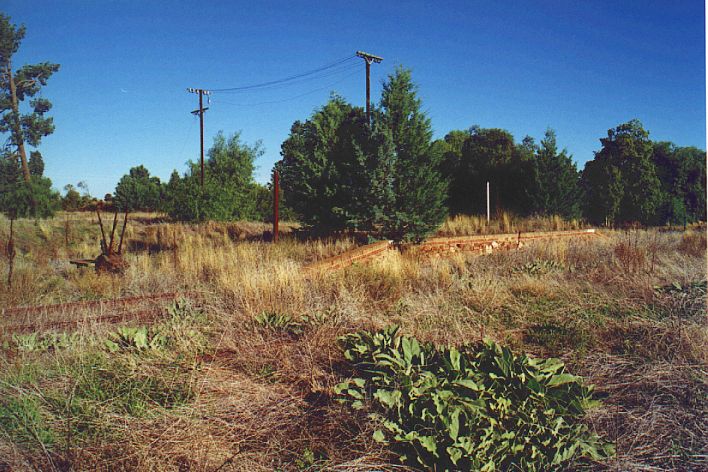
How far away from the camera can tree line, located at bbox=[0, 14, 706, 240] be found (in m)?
10.8

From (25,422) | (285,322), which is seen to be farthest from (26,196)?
(25,422)

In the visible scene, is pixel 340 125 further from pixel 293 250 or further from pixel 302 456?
pixel 302 456

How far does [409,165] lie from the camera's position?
1096cm

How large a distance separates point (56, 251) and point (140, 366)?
9533 millimetres

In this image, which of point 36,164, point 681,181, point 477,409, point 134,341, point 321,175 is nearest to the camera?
point 477,409

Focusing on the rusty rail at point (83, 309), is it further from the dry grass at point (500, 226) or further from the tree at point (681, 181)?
the tree at point (681, 181)

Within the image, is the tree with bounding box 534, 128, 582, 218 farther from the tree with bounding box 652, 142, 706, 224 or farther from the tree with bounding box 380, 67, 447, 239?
the tree with bounding box 380, 67, 447, 239

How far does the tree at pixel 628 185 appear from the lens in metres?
18.7

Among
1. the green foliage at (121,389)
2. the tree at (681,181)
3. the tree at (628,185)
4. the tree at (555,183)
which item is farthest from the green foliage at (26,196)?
the tree at (681,181)

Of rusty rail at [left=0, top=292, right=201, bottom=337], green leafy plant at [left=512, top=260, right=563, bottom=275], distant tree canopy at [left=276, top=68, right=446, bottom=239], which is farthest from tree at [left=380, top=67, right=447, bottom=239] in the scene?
rusty rail at [left=0, top=292, right=201, bottom=337]

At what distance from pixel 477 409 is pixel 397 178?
913 cm

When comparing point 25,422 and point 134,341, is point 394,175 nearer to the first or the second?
point 134,341

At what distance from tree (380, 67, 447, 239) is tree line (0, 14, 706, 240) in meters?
0.03

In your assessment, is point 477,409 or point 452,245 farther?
point 452,245
